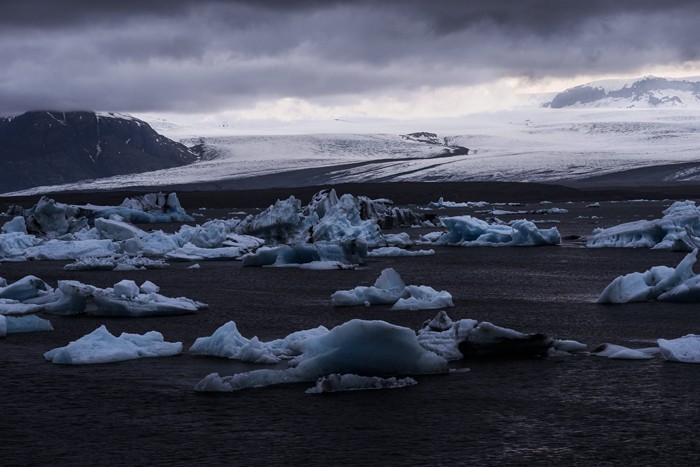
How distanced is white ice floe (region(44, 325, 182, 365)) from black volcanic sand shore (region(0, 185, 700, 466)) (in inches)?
8.0

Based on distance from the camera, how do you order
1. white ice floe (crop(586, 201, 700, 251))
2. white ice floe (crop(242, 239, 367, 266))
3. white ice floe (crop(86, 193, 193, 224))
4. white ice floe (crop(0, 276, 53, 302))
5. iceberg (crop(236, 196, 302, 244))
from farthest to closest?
white ice floe (crop(86, 193, 193, 224)) → iceberg (crop(236, 196, 302, 244)) → white ice floe (crop(586, 201, 700, 251)) → white ice floe (crop(242, 239, 367, 266)) → white ice floe (crop(0, 276, 53, 302))

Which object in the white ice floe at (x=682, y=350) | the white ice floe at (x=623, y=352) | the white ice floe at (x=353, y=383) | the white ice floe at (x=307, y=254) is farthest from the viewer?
the white ice floe at (x=307, y=254)

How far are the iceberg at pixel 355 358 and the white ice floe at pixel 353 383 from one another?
26cm

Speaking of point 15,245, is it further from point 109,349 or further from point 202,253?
point 109,349

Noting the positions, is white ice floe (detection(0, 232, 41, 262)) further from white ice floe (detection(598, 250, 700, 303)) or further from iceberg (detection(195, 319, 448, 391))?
iceberg (detection(195, 319, 448, 391))

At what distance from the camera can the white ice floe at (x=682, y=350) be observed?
10.6 m

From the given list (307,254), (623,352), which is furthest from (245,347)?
(307,254)

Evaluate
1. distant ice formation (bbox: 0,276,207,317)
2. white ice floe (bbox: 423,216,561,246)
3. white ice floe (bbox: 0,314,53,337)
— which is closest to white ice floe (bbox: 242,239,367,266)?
white ice floe (bbox: 423,216,561,246)

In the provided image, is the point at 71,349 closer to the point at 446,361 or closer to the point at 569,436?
the point at 446,361

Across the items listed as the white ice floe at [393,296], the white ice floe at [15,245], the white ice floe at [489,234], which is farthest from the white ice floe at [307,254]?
the white ice floe at [393,296]

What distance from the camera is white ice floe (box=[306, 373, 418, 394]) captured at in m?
9.53

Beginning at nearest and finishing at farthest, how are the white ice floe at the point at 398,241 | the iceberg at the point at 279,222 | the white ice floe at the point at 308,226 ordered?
the white ice floe at the point at 308,226
the iceberg at the point at 279,222
the white ice floe at the point at 398,241

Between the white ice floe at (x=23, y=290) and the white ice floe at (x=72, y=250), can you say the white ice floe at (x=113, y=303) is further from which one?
the white ice floe at (x=72, y=250)

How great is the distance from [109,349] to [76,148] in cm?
13320
